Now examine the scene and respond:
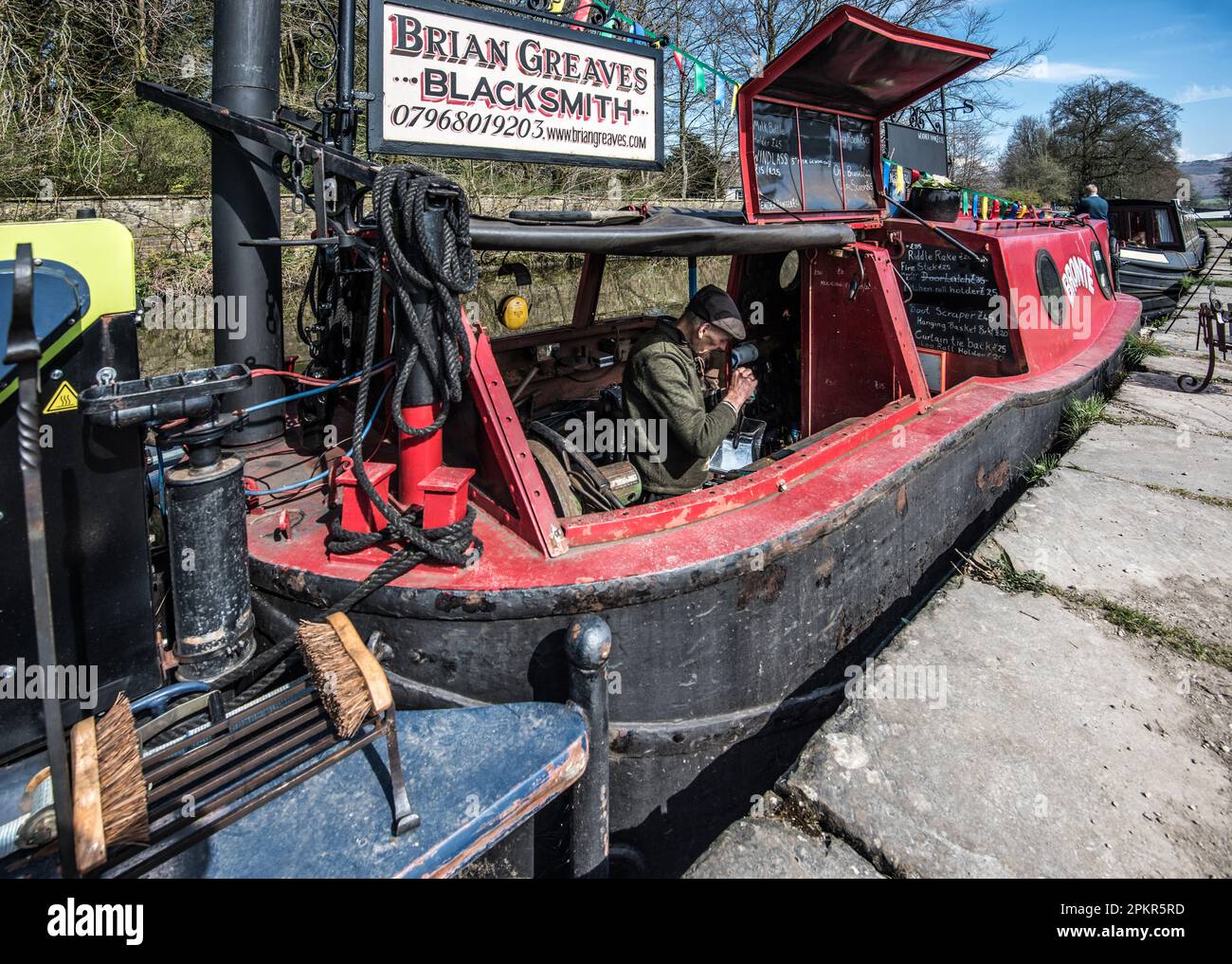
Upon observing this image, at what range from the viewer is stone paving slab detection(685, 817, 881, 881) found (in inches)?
75.4

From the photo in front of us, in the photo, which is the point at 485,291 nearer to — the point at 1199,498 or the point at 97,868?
the point at 1199,498

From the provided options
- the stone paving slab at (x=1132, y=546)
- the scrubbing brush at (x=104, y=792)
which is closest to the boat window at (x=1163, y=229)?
the stone paving slab at (x=1132, y=546)

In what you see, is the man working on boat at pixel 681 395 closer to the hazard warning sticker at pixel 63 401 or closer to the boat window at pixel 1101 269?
the hazard warning sticker at pixel 63 401

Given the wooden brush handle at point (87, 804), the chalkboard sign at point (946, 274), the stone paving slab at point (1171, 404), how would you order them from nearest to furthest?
1. the wooden brush handle at point (87, 804)
2. the chalkboard sign at point (946, 274)
3. the stone paving slab at point (1171, 404)

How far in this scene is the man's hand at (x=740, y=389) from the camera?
3.51 m

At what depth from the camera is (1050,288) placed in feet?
17.1

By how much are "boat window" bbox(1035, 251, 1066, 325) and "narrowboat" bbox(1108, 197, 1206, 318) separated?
934 centimetres

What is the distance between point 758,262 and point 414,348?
3.30 meters

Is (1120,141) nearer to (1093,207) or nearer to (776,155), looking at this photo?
(1093,207)

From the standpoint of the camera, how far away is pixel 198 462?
2.08 meters

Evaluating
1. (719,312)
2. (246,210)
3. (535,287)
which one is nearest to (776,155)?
(719,312)

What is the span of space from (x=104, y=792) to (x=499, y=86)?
277 cm

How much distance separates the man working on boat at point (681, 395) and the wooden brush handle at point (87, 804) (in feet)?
7.91
